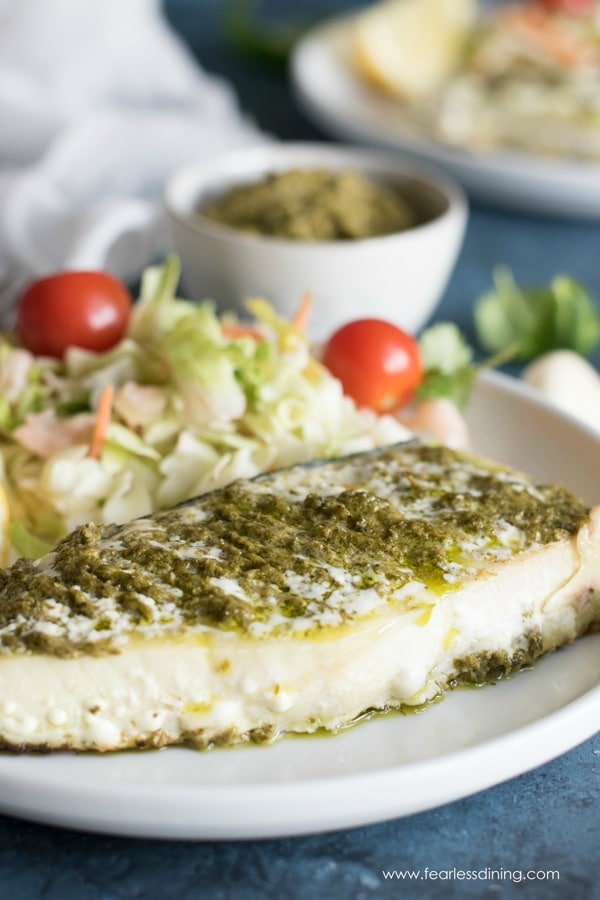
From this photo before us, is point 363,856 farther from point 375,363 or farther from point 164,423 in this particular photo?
point 375,363

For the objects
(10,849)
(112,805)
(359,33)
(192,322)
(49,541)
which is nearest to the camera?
(112,805)

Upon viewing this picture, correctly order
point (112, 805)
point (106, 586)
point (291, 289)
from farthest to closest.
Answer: point (291, 289), point (106, 586), point (112, 805)

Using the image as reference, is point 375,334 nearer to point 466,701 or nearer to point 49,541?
point 49,541

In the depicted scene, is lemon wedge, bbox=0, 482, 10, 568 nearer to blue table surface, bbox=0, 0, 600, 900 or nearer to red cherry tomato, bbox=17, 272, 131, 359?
blue table surface, bbox=0, 0, 600, 900

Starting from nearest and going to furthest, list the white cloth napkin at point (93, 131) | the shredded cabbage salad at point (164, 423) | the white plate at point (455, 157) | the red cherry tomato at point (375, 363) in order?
1. the shredded cabbage salad at point (164, 423)
2. the red cherry tomato at point (375, 363)
3. the white cloth napkin at point (93, 131)
4. the white plate at point (455, 157)

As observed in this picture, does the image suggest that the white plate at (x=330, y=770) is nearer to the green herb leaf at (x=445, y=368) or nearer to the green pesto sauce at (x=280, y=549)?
the green pesto sauce at (x=280, y=549)

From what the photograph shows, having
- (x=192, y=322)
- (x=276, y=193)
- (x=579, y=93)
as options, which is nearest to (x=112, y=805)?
(x=192, y=322)

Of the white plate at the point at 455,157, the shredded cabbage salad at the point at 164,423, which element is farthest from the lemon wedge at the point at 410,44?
the shredded cabbage salad at the point at 164,423
